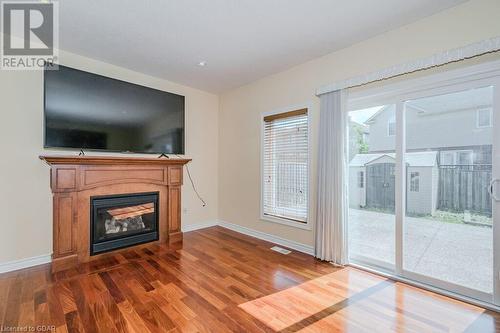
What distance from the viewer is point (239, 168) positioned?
434cm

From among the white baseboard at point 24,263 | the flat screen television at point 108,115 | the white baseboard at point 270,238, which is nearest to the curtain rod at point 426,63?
the white baseboard at point 270,238

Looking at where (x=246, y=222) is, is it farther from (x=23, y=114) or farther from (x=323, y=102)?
(x=23, y=114)

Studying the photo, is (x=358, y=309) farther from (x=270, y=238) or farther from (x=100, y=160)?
(x=100, y=160)

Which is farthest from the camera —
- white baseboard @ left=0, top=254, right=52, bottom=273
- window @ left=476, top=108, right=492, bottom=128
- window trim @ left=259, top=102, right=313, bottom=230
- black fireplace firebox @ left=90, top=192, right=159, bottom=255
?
window trim @ left=259, top=102, right=313, bottom=230

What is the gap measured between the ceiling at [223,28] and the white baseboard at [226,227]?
2638 millimetres

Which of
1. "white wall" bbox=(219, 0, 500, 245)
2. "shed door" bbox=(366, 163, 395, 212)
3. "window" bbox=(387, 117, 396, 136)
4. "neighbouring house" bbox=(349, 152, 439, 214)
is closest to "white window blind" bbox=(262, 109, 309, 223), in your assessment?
"white wall" bbox=(219, 0, 500, 245)

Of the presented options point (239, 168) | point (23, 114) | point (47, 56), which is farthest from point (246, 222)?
point (47, 56)

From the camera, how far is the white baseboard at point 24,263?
2.56 m

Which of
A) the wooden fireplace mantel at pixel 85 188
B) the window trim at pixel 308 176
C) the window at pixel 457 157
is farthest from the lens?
the window trim at pixel 308 176

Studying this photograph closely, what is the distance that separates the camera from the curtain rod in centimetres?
191

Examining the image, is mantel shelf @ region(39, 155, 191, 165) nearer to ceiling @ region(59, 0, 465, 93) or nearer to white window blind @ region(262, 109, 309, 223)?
ceiling @ region(59, 0, 465, 93)

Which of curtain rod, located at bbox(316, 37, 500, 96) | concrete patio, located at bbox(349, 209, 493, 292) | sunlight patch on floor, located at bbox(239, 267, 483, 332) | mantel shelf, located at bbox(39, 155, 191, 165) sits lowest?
sunlight patch on floor, located at bbox(239, 267, 483, 332)

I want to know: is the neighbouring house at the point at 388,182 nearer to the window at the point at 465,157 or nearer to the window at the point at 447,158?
the window at the point at 447,158

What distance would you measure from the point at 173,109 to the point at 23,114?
187 cm
